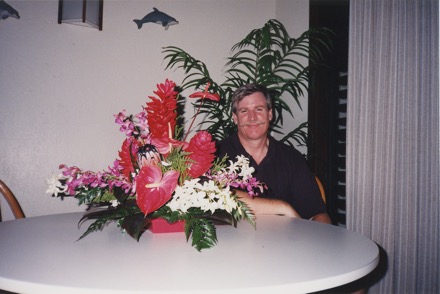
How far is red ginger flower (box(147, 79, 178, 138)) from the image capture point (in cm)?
108

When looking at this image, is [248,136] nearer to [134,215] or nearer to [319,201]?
[319,201]

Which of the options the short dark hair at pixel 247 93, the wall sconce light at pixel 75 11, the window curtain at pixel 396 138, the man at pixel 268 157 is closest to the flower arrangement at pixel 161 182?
the man at pixel 268 157

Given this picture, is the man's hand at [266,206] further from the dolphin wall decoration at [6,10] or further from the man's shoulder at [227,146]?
the dolphin wall decoration at [6,10]

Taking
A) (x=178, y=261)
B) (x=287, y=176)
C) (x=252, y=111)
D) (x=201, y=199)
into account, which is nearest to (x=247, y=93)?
(x=252, y=111)

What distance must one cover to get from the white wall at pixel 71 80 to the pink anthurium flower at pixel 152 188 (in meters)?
2.26

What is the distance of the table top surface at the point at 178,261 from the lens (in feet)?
2.32

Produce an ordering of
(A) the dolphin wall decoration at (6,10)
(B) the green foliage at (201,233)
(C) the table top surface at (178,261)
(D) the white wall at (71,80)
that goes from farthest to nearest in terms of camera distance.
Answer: (D) the white wall at (71,80), (A) the dolphin wall decoration at (6,10), (B) the green foliage at (201,233), (C) the table top surface at (178,261)

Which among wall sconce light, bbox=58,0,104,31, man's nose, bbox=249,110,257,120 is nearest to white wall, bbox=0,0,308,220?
wall sconce light, bbox=58,0,104,31

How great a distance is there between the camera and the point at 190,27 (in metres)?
→ 3.42

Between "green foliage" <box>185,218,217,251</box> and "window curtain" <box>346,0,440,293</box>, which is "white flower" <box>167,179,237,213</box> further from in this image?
"window curtain" <box>346,0,440,293</box>

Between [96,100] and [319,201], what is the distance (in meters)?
2.15

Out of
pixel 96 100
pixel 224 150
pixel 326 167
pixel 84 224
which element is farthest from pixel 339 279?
pixel 96 100

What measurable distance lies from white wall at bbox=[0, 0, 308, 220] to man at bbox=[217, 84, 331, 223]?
38.5 inches

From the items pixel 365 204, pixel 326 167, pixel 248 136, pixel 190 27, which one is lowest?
pixel 365 204
